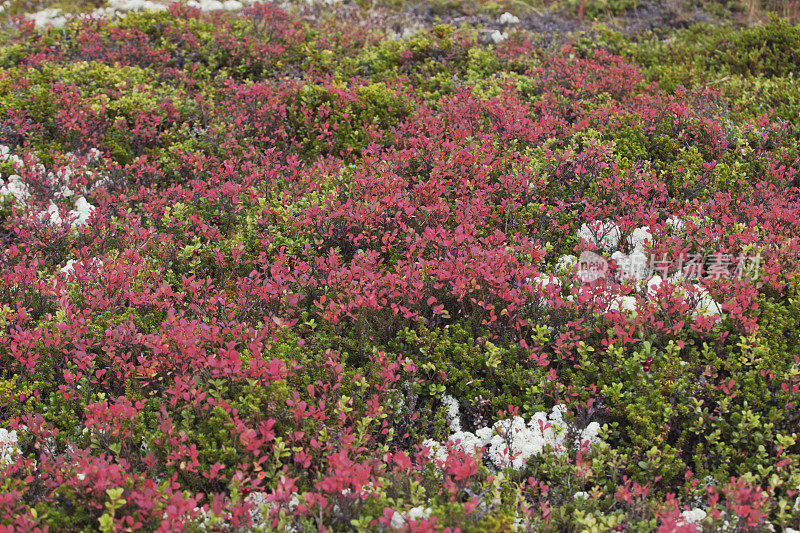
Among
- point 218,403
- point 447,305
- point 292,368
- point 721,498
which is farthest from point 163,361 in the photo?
point 721,498

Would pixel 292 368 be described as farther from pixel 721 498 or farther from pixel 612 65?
pixel 612 65

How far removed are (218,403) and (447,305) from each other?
2.13 meters

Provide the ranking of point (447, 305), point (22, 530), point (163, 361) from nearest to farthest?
point (22, 530) → point (163, 361) → point (447, 305)

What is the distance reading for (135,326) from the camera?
16.6 feet

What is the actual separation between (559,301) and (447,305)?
3.23 feet

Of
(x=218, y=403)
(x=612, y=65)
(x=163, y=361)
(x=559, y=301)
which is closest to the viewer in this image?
(x=218, y=403)

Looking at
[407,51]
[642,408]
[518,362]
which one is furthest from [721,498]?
[407,51]

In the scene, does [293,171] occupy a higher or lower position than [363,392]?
higher

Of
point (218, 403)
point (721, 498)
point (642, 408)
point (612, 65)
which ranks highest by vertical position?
point (612, 65)

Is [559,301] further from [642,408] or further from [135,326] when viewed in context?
[135,326]

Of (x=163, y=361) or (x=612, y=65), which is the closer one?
(x=163, y=361)

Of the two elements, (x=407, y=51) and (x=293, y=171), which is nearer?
(x=293, y=171)

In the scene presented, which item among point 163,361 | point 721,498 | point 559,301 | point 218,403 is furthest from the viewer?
point 559,301

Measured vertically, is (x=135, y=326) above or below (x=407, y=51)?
below
